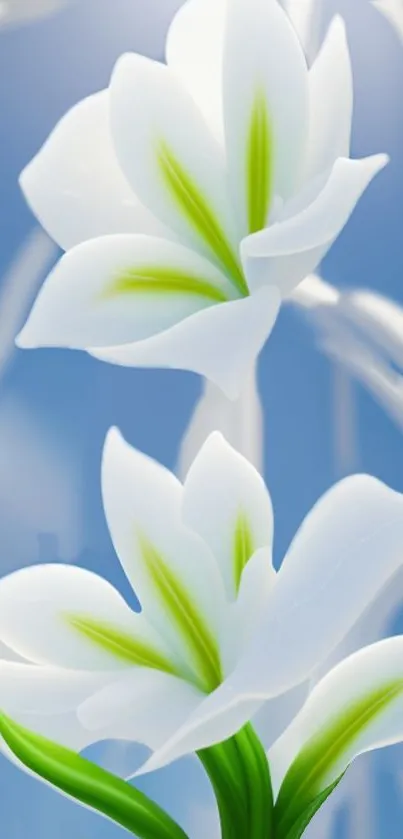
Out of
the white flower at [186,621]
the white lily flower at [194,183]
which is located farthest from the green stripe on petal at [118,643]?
the white lily flower at [194,183]

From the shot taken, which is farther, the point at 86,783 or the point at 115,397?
the point at 115,397

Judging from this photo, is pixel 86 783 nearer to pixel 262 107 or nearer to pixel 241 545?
pixel 241 545

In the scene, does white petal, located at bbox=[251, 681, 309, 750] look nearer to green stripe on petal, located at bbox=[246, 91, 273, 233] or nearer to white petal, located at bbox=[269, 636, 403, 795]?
white petal, located at bbox=[269, 636, 403, 795]

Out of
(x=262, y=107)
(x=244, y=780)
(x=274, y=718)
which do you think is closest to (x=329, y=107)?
(x=262, y=107)

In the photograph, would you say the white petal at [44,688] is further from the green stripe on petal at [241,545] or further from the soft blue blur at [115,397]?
the soft blue blur at [115,397]

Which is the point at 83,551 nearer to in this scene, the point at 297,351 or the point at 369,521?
the point at 297,351

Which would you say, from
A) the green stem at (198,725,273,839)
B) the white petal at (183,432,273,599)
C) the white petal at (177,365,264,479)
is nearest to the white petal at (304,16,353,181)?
the white petal at (183,432,273,599)
